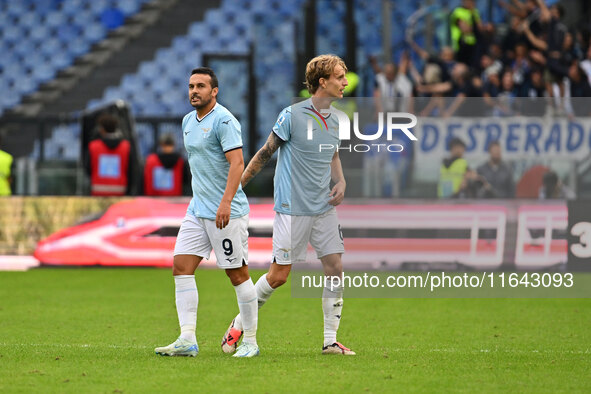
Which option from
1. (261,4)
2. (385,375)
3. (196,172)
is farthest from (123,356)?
(261,4)

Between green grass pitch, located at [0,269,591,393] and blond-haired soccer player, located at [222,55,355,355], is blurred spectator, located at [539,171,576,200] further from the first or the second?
blond-haired soccer player, located at [222,55,355,355]

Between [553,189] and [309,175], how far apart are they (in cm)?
728

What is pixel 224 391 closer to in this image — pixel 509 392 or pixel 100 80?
pixel 509 392

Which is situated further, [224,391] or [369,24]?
[369,24]

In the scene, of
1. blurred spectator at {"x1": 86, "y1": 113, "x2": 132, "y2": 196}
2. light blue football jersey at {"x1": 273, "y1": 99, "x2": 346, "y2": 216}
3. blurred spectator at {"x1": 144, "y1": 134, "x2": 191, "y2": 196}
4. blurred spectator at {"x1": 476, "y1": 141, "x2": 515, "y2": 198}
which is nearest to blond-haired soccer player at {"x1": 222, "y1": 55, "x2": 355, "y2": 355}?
light blue football jersey at {"x1": 273, "y1": 99, "x2": 346, "y2": 216}

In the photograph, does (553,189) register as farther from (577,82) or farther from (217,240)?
(217,240)

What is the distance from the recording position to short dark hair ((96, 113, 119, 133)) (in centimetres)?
1553

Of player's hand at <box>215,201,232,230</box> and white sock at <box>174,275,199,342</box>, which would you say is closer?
player's hand at <box>215,201,232,230</box>

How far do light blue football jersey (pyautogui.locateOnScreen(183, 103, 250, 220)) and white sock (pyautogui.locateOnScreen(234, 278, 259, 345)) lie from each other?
0.52m

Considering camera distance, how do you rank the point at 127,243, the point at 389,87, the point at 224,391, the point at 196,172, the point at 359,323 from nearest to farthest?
the point at 224,391 → the point at 196,172 → the point at 359,323 → the point at 127,243 → the point at 389,87

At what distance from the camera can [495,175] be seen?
44.5 feet

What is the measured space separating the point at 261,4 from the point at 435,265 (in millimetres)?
10712

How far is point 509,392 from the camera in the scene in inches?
230

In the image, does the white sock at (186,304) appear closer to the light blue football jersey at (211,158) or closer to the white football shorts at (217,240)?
the white football shorts at (217,240)
